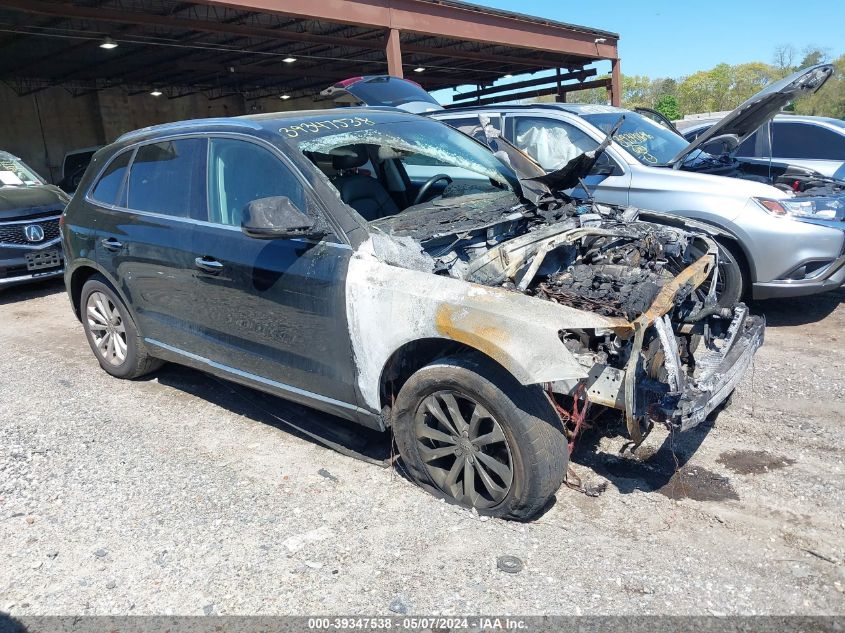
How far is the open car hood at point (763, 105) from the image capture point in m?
5.51

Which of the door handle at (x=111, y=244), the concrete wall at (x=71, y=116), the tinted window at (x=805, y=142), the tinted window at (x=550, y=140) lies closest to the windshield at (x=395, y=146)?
the door handle at (x=111, y=244)

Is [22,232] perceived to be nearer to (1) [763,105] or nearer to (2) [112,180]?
(2) [112,180]

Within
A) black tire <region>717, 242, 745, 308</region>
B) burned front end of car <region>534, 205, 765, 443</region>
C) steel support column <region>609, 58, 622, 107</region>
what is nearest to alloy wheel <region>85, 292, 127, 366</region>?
burned front end of car <region>534, 205, 765, 443</region>

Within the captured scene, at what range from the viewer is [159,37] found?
1658cm

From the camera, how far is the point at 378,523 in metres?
3.14

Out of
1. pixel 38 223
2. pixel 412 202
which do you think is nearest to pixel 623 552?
pixel 412 202

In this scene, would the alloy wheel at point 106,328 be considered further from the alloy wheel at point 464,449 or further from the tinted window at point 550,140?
the tinted window at point 550,140

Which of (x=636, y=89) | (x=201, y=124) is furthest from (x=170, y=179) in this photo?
(x=636, y=89)

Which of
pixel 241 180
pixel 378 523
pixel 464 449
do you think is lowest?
pixel 378 523

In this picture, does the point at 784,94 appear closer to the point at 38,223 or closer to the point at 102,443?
the point at 102,443

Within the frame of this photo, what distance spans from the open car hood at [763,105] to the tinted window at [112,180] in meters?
4.50

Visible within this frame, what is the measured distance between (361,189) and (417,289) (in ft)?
4.00

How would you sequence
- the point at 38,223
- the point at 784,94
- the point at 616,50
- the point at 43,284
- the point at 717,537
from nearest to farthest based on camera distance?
the point at 717,537, the point at 784,94, the point at 38,223, the point at 43,284, the point at 616,50

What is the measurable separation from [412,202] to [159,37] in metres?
15.2
